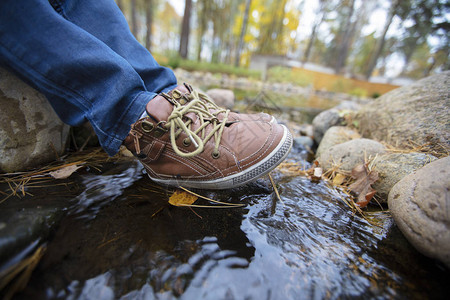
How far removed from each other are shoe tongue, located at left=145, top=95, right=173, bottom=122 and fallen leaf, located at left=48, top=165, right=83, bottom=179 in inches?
26.4

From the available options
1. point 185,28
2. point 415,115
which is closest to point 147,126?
point 415,115

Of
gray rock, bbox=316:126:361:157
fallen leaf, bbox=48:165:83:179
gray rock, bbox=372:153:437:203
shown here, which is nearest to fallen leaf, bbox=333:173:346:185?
gray rock, bbox=372:153:437:203

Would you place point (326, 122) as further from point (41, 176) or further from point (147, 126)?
point (41, 176)

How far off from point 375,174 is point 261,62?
875 inches

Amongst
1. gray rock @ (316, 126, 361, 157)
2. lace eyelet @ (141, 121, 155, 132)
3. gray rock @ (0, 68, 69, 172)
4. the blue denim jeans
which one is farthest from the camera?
gray rock @ (316, 126, 361, 157)

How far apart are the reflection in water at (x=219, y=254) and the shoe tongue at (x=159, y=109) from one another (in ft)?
1.50

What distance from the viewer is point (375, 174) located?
1311mm

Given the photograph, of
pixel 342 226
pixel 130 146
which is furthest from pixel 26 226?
pixel 342 226

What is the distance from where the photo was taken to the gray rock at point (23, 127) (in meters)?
1.15

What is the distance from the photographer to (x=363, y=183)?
4.38 feet

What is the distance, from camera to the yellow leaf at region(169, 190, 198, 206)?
1071 millimetres

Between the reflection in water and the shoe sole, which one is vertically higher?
the shoe sole

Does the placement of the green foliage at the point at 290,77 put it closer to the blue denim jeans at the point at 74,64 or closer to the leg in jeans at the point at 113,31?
the leg in jeans at the point at 113,31

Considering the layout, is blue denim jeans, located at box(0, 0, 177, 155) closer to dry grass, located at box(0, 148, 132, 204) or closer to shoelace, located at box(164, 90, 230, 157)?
shoelace, located at box(164, 90, 230, 157)
